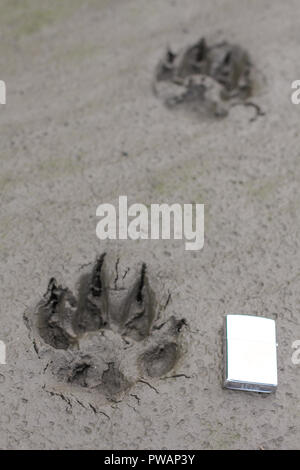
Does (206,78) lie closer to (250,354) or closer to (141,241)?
(141,241)

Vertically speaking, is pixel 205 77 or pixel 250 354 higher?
Result: pixel 205 77

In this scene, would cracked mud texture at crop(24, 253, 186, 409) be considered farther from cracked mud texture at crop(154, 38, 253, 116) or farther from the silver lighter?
cracked mud texture at crop(154, 38, 253, 116)

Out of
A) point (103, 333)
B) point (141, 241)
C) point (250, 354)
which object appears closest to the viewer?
point (250, 354)

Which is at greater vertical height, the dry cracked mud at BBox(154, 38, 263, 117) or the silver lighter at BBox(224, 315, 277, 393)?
the dry cracked mud at BBox(154, 38, 263, 117)

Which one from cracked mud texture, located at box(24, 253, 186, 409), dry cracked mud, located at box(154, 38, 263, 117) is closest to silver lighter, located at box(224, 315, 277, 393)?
cracked mud texture, located at box(24, 253, 186, 409)

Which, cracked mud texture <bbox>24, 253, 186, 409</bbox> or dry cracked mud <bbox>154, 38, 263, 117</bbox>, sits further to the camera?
dry cracked mud <bbox>154, 38, 263, 117</bbox>

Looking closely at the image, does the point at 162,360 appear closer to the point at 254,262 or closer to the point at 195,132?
the point at 254,262

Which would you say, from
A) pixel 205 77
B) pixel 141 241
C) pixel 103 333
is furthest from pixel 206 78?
pixel 103 333

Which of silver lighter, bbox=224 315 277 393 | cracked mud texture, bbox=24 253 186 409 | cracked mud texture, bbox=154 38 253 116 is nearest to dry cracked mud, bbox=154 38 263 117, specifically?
cracked mud texture, bbox=154 38 253 116
